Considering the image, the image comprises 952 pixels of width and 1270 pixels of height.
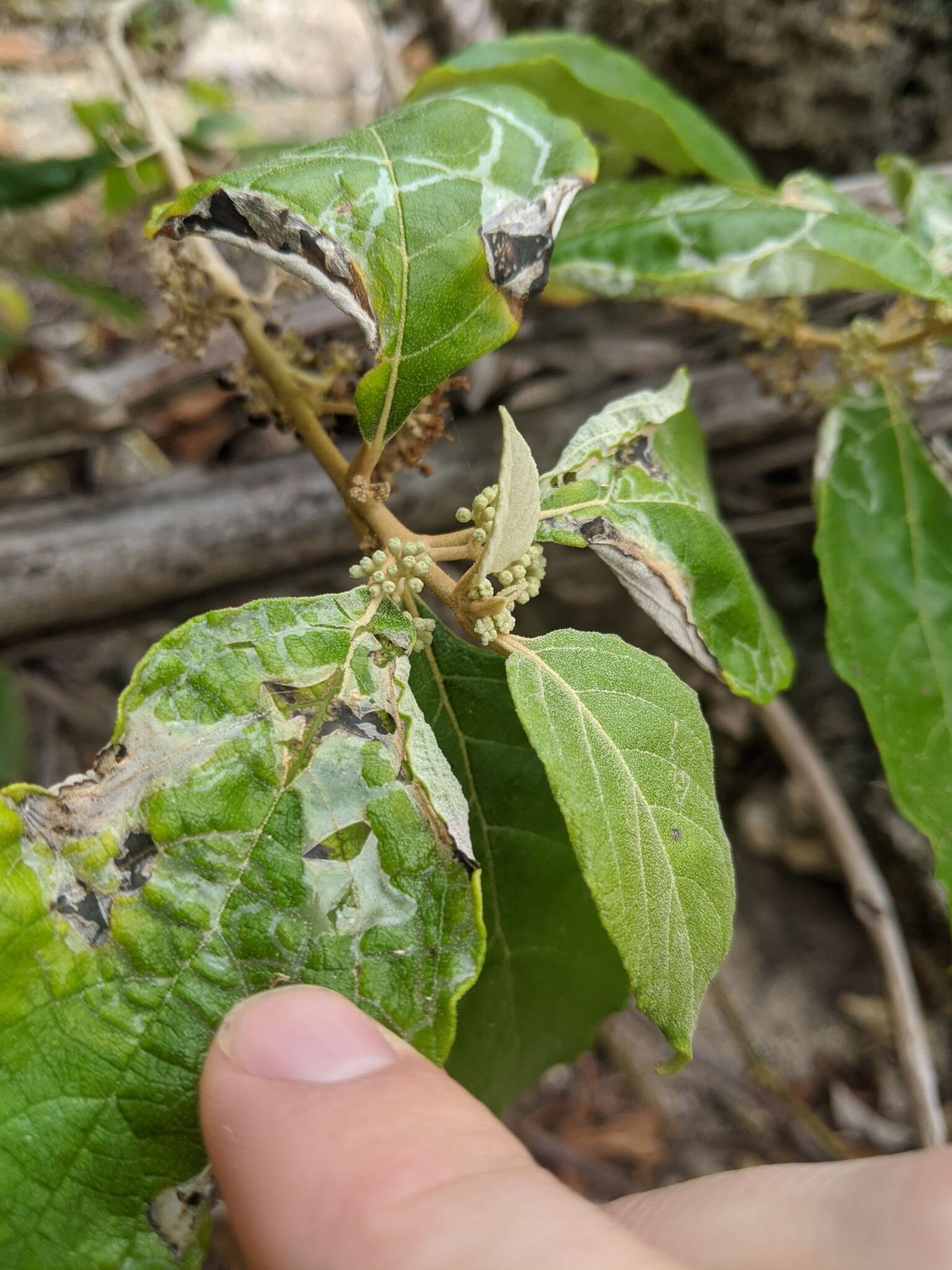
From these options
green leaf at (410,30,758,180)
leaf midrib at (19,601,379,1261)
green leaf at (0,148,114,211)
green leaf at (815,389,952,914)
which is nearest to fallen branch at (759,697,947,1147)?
green leaf at (815,389,952,914)

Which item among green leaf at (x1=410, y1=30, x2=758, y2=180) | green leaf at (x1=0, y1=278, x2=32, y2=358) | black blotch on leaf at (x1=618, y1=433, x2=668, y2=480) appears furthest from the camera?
green leaf at (x1=0, y1=278, x2=32, y2=358)

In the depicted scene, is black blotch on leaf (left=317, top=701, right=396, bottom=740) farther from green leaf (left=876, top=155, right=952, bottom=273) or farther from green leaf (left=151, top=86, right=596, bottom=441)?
green leaf (left=876, top=155, right=952, bottom=273)

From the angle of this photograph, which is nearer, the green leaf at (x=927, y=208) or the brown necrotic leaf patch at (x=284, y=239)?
the brown necrotic leaf patch at (x=284, y=239)

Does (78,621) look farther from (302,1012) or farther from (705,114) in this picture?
(705,114)

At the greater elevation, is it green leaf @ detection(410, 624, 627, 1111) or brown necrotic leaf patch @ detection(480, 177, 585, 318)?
brown necrotic leaf patch @ detection(480, 177, 585, 318)

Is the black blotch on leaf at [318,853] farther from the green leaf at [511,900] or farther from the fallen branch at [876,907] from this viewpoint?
the fallen branch at [876,907]

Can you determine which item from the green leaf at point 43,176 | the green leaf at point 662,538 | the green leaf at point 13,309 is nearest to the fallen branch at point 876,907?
the green leaf at point 662,538

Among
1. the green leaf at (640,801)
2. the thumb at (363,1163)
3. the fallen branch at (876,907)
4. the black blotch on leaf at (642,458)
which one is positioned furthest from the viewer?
the fallen branch at (876,907)
